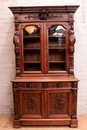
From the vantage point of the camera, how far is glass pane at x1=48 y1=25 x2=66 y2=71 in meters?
3.14

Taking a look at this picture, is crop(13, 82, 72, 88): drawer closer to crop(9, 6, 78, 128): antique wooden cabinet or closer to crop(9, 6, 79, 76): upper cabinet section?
crop(9, 6, 78, 128): antique wooden cabinet

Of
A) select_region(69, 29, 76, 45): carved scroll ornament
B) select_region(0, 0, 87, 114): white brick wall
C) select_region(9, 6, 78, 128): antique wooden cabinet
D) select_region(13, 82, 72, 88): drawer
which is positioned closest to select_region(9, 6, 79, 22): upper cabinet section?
select_region(9, 6, 78, 128): antique wooden cabinet

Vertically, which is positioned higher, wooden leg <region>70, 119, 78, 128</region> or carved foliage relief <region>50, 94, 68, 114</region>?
carved foliage relief <region>50, 94, 68, 114</region>

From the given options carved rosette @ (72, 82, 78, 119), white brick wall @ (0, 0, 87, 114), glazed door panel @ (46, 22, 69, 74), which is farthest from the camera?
white brick wall @ (0, 0, 87, 114)

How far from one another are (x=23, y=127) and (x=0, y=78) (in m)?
1.17

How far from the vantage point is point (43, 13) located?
3.01 m

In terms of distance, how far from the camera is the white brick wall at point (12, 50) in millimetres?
3498

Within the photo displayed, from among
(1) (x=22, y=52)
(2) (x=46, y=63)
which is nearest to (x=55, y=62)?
(2) (x=46, y=63)

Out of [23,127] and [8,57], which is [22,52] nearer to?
[8,57]

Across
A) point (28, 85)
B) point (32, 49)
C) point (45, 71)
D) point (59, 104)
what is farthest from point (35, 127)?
point (32, 49)

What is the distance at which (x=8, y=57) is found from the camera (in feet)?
11.9

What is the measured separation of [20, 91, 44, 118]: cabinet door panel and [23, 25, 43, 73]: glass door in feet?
1.41

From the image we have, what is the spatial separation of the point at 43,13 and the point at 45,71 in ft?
3.44

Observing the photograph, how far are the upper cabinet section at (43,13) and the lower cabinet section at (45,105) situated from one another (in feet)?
3.91
